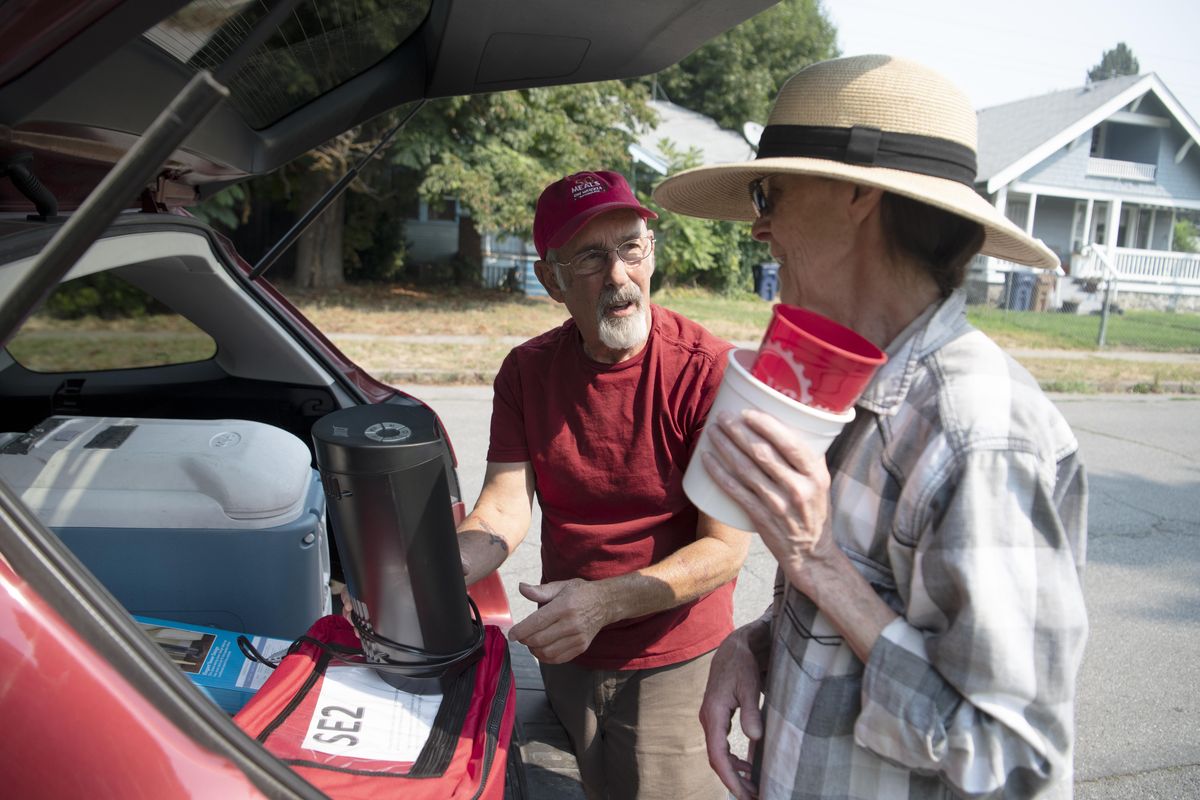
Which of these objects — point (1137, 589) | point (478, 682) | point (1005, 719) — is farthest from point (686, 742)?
point (1137, 589)

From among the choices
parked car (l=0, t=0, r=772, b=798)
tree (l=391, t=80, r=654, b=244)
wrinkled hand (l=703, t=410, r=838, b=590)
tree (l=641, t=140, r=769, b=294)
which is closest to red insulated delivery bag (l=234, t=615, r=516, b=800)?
parked car (l=0, t=0, r=772, b=798)

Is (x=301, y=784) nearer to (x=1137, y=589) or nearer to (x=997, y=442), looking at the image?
(x=997, y=442)

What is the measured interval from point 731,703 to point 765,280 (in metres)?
19.9

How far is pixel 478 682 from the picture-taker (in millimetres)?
1427

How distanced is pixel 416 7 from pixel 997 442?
1419mm

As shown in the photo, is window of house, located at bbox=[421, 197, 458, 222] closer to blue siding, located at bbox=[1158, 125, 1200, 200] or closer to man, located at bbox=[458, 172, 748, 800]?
man, located at bbox=[458, 172, 748, 800]

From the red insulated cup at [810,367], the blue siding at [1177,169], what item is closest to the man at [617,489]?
the red insulated cup at [810,367]

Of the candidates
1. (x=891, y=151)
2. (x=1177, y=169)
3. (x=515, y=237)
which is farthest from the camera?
(x=1177, y=169)

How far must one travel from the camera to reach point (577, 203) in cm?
208

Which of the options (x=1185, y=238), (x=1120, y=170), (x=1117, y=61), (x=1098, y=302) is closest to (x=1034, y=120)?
(x=1120, y=170)

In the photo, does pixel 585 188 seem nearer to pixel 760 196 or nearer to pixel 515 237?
pixel 760 196

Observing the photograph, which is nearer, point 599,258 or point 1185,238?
point 599,258

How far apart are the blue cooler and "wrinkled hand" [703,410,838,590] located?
1.30 meters

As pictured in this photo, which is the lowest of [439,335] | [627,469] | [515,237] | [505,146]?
[439,335]
